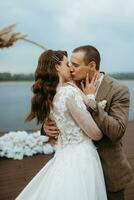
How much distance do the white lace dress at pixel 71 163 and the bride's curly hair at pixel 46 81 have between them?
35 millimetres

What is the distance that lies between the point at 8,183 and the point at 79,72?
2.12 metres

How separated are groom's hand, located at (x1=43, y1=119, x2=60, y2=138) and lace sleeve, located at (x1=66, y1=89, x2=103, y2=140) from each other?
0.89ft

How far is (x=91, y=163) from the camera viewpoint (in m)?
1.87

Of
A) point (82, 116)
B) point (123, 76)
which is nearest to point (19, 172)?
point (82, 116)

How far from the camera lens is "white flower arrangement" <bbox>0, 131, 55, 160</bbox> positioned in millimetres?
4633

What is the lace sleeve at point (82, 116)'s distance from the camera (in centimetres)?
171

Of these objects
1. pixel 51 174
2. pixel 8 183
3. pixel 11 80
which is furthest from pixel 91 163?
pixel 11 80

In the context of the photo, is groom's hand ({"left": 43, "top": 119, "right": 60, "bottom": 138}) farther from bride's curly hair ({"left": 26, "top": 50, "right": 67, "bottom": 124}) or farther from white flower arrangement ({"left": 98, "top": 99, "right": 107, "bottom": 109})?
white flower arrangement ({"left": 98, "top": 99, "right": 107, "bottom": 109})

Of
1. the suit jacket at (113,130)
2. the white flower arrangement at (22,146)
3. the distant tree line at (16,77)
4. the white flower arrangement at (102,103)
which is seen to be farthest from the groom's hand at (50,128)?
the distant tree line at (16,77)

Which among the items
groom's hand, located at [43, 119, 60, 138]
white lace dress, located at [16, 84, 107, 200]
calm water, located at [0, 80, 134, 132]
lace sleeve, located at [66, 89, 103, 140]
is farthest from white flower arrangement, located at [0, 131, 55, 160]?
lace sleeve, located at [66, 89, 103, 140]

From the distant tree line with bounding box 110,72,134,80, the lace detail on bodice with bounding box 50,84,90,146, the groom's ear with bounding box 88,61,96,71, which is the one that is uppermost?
the groom's ear with bounding box 88,61,96,71

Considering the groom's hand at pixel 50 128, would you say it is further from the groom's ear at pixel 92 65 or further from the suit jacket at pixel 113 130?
the groom's ear at pixel 92 65

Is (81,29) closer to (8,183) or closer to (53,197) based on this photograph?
(8,183)

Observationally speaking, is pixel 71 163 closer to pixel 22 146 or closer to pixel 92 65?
pixel 92 65
